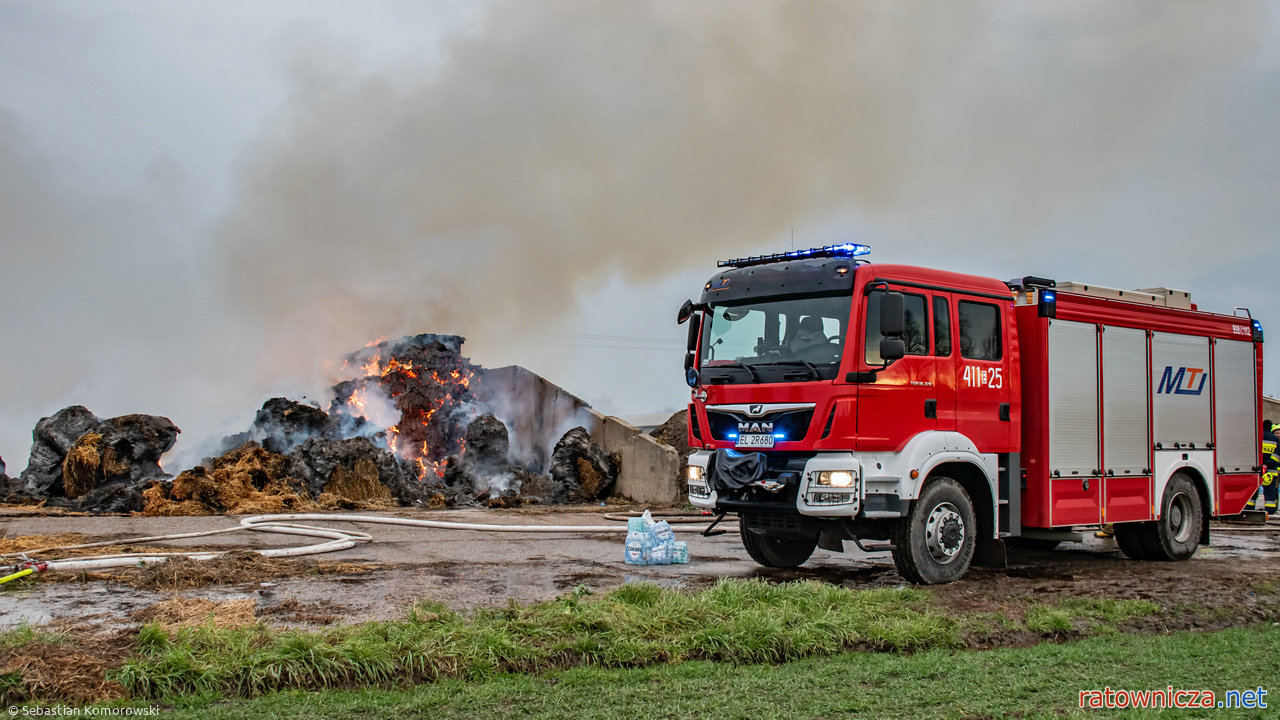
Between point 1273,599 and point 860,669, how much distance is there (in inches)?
198

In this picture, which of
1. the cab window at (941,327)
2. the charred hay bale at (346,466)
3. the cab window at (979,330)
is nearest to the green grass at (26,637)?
the cab window at (941,327)

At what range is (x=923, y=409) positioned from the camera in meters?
8.83

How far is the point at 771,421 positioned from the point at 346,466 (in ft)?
40.5

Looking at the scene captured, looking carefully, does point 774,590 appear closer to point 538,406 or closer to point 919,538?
point 919,538

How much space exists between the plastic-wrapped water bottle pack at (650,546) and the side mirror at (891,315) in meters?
3.15

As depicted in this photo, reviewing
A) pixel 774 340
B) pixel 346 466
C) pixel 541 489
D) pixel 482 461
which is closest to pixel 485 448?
pixel 482 461

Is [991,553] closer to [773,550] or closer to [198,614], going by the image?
[773,550]

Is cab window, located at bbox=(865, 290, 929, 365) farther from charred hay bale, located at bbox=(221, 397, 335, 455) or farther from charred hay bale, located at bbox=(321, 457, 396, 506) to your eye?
charred hay bale, located at bbox=(221, 397, 335, 455)

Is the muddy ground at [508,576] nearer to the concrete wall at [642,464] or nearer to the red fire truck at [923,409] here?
the red fire truck at [923,409]

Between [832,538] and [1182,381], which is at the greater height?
[1182,381]

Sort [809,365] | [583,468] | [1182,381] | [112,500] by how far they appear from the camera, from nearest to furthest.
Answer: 1. [809,365]
2. [1182,381]
3. [112,500]
4. [583,468]

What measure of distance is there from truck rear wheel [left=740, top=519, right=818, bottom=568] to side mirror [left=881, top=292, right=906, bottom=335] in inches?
112

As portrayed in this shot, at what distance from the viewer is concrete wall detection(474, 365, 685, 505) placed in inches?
813

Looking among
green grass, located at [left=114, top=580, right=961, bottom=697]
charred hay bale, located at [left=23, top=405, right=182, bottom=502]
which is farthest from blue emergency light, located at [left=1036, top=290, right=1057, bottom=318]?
charred hay bale, located at [left=23, top=405, right=182, bottom=502]
